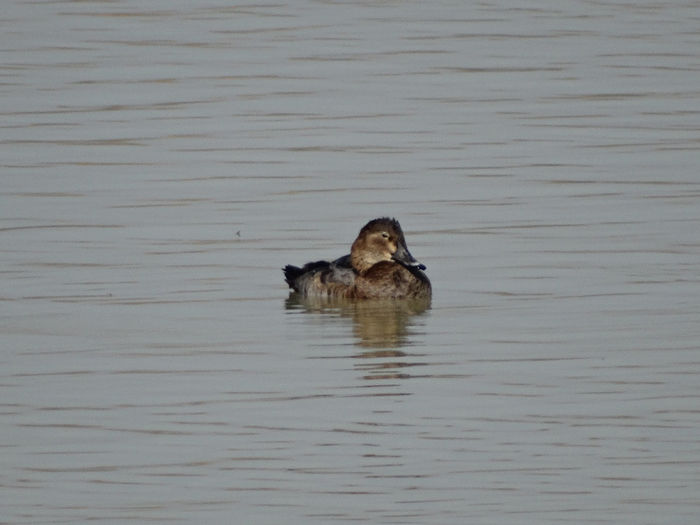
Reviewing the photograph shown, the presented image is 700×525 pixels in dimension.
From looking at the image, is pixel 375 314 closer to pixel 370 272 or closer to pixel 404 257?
pixel 370 272

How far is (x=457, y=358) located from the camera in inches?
427

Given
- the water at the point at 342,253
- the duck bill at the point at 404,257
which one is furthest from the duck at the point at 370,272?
the water at the point at 342,253

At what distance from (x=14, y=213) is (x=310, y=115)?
5814 millimetres

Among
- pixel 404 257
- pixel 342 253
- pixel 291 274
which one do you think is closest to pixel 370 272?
pixel 404 257

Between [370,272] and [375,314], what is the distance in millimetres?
629

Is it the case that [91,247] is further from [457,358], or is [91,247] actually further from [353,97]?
[353,97]

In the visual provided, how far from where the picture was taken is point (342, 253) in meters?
15.3

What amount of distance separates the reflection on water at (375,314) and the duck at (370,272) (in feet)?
0.21

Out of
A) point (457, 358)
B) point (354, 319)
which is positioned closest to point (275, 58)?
point (354, 319)

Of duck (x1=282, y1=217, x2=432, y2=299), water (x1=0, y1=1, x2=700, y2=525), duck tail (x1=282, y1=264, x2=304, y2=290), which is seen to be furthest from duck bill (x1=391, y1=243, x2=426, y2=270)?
duck tail (x1=282, y1=264, x2=304, y2=290)

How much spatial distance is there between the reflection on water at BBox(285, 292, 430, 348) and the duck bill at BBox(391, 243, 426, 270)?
13.4 inches

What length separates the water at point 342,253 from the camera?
27.0ft

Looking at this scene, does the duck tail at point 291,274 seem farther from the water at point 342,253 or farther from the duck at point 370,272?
the water at point 342,253

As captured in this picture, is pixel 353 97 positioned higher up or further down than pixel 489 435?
higher up
